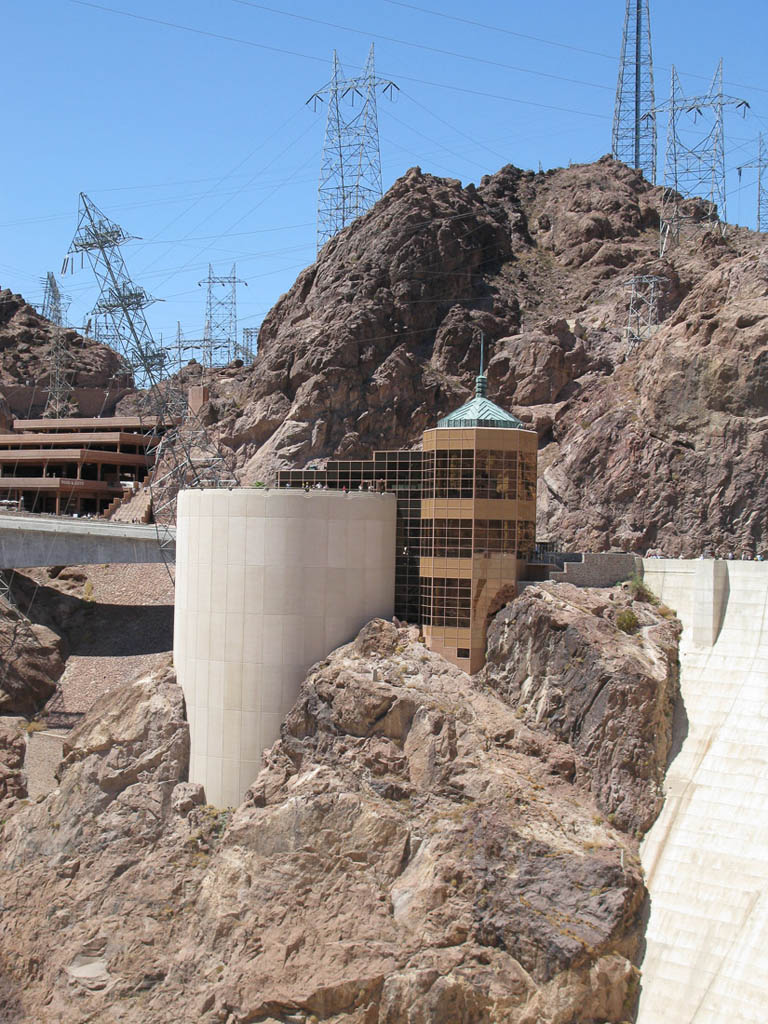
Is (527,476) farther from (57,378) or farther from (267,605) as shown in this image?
(57,378)

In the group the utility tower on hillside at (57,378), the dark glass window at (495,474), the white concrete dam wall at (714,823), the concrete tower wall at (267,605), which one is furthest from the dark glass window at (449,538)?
the utility tower on hillside at (57,378)

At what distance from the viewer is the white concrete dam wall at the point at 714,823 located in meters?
37.2

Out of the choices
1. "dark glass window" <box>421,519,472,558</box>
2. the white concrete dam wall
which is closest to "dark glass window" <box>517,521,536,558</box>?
"dark glass window" <box>421,519,472,558</box>

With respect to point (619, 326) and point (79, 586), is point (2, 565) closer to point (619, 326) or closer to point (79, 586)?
point (79, 586)

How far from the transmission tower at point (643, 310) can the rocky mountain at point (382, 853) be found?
38.2 metres

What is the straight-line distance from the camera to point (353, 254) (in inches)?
3691

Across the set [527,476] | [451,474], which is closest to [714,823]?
[527,476]

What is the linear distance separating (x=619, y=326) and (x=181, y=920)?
2403 inches

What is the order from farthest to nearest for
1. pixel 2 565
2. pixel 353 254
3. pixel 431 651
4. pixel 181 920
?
pixel 353 254 < pixel 2 565 < pixel 431 651 < pixel 181 920

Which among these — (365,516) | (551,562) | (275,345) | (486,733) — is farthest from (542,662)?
(275,345)

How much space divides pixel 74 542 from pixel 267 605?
30.0 metres

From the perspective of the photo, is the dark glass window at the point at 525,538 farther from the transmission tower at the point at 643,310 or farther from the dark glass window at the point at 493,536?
the transmission tower at the point at 643,310

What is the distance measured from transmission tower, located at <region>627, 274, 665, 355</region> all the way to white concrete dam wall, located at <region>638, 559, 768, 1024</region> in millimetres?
36035

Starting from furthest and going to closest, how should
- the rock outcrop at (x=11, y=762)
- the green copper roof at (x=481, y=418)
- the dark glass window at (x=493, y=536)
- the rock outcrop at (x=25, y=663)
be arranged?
the rock outcrop at (x=25, y=663) → the rock outcrop at (x=11, y=762) → the green copper roof at (x=481, y=418) → the dark glass window at (x=493, y=536)
